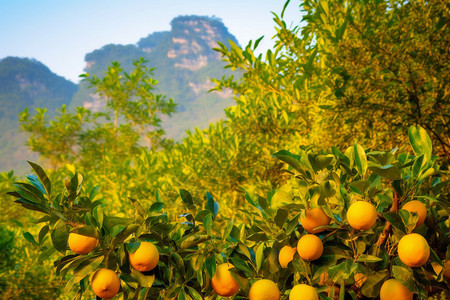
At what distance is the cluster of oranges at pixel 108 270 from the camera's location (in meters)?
0.72

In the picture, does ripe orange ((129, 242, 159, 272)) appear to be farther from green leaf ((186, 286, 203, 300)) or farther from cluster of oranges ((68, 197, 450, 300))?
green leaf ((186, 286, 203, 300))

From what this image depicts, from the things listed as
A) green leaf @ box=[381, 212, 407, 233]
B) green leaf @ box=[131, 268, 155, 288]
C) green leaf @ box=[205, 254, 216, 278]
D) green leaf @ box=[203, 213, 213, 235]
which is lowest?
green leaf @ box=[131, 268, 155, 288]

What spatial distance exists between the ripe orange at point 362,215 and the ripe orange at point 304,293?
0.17 meters

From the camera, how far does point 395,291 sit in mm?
694

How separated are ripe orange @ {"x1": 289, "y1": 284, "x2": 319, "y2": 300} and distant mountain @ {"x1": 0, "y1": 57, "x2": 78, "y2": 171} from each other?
229 ft

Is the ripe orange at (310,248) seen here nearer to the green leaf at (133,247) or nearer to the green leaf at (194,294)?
the green leaf at (194,294)

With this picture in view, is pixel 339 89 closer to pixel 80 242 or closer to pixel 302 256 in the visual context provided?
pixel 302 256

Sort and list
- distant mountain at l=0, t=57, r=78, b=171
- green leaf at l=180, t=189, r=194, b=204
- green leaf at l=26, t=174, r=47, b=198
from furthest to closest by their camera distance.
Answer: distant mountain at l=0, t=57, r=78, b=171 → green leaf at l=180, t=189, r=194, b=204 → green leaf at l=26, t=174, r=47, b=198

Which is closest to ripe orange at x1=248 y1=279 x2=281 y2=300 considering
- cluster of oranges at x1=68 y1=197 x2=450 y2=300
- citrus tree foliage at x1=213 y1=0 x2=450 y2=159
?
cluster of oranges at x1=68 y1=197 x2=450 y2=300

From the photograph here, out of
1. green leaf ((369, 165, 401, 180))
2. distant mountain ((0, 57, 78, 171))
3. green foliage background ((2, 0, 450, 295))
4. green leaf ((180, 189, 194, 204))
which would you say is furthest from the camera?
distant mountain ((0, 57, 78, 171))

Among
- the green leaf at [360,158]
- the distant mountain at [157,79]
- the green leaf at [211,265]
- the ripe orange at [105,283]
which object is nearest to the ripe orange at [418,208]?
the green leaf at [360,158]

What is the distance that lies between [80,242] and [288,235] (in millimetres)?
483

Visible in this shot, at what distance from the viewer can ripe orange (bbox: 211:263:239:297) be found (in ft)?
2.54

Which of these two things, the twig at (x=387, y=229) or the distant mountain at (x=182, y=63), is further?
the distant mountain at (x=182, y=63)
